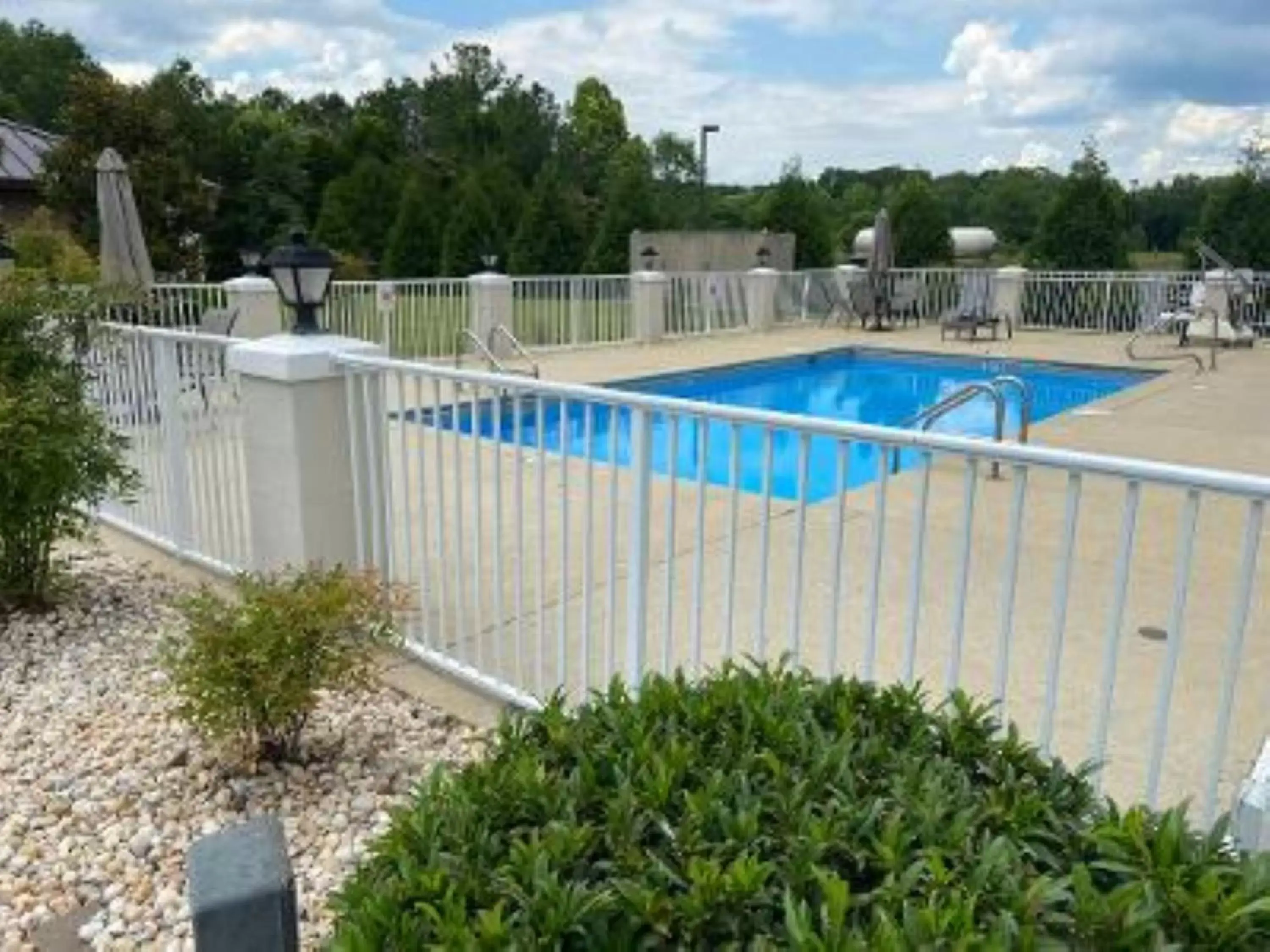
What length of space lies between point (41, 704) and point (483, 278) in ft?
28.1

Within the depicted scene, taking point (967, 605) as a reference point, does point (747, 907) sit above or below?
above

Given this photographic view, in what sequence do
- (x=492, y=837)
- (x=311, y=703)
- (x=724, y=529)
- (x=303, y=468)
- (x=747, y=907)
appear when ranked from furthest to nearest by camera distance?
(x=724, y=529), (x=303, y=468), (x=311, y=703), (x=492, y=837), (x=747, y=907)

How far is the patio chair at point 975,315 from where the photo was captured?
48.2 feet

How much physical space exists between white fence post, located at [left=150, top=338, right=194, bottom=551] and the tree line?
45.7 ft

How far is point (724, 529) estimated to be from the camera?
540cm

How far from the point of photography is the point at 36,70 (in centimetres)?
4419

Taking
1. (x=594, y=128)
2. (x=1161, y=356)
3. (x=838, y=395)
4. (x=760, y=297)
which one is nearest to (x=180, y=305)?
(x=838, y=395)

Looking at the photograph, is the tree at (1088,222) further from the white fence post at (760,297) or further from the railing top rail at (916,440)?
the railing top rail at (916,440)

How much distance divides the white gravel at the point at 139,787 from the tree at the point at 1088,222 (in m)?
16.6

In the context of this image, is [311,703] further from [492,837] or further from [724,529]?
[724,529]

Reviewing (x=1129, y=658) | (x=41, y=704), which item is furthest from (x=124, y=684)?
(x=1129, y=658)

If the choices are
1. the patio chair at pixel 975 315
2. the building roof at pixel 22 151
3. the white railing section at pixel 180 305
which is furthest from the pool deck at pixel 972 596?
the building roof at pixel 22 151

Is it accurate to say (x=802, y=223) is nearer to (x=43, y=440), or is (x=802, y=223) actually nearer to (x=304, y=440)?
(x=304, y=440)

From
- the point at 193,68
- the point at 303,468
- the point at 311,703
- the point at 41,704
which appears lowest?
the point at 41,704
